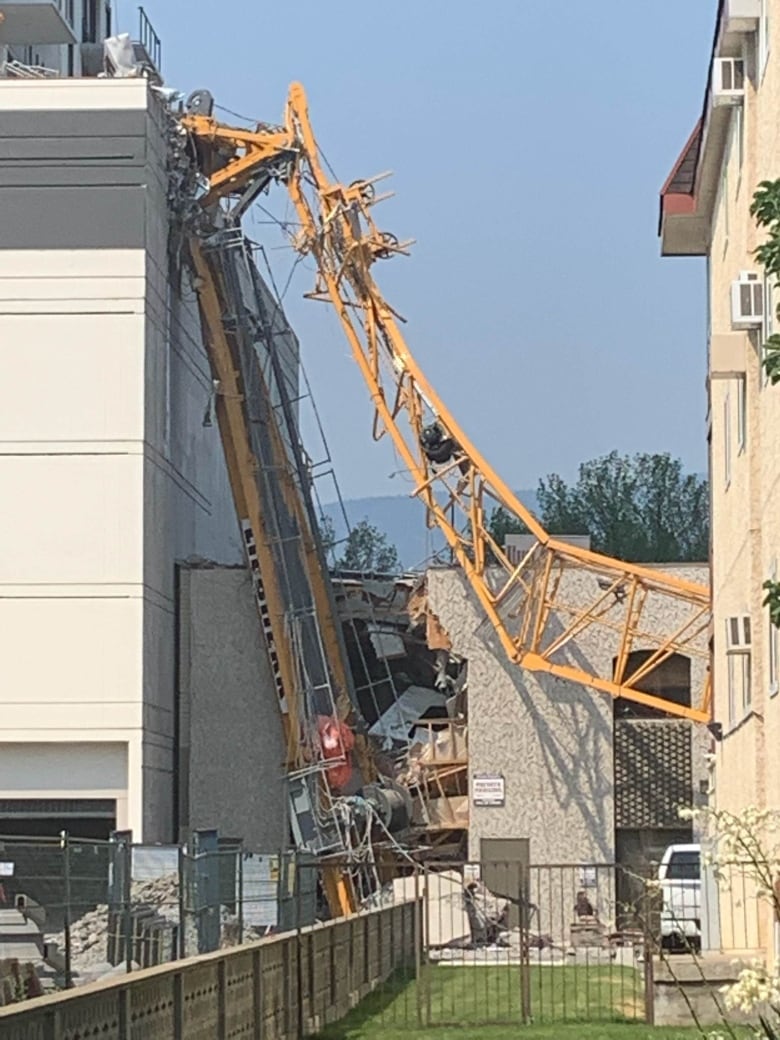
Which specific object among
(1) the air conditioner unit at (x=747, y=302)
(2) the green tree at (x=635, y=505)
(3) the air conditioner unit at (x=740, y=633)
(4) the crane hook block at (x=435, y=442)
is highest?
(2) the green tree at (x=635, y=505)

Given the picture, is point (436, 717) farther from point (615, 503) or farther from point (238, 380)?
point (615, 503)

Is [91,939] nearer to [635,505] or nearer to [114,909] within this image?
[114,909]

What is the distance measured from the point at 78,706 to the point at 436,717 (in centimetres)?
1091

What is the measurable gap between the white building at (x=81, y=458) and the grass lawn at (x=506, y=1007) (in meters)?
14.8

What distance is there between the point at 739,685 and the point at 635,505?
98.7 metres

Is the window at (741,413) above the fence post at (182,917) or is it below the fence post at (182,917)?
above

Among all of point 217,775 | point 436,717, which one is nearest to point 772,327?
point 217,775

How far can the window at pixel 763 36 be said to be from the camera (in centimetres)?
2216

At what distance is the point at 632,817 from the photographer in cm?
4428

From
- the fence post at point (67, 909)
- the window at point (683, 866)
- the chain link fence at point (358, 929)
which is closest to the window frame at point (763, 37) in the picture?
the chain link fence at point (358, 929)

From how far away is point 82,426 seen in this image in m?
43.3

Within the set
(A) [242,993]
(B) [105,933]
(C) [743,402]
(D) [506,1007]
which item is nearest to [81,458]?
(C) [743,402]

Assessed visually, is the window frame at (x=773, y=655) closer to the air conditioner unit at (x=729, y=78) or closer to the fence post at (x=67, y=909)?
the air conditioner unit at (x=729, y=78)

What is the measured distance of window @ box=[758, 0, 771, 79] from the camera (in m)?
22.2
